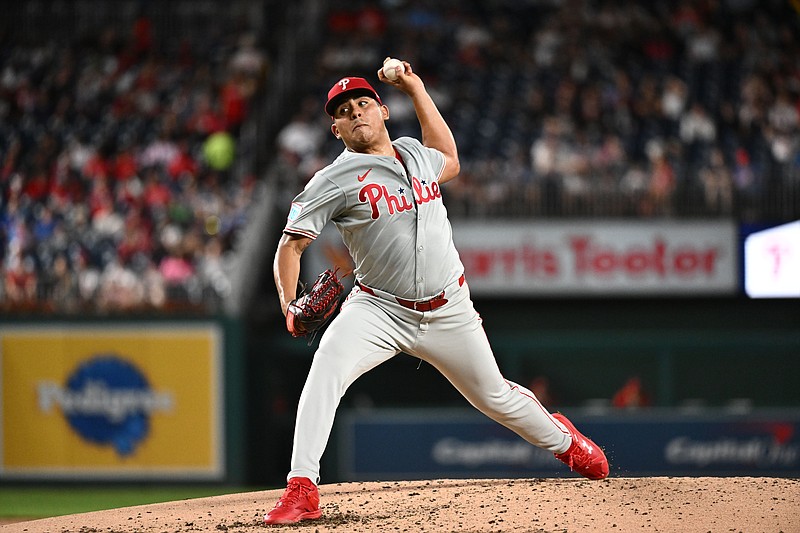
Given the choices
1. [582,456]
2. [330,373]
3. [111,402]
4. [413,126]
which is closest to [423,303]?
[330,373]

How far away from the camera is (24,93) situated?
611 inches

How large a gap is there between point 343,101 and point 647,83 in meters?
9.47

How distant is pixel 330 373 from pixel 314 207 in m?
0.68

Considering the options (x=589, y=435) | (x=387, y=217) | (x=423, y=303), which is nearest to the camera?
(x=387, y=217)

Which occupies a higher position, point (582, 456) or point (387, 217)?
point (387, 217)

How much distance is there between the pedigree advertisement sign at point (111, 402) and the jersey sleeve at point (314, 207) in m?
6.96

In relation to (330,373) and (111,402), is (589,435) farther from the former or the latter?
(330,373)

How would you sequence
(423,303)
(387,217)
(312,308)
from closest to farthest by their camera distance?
(312,308) < (387,217) < (423,303)

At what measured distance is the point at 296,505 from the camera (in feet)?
16.0

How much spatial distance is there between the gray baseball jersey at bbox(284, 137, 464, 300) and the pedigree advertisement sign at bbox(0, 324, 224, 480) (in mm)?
6764

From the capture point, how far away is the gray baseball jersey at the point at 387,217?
4.93 m

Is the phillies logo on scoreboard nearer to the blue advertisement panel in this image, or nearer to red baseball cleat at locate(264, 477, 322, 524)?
red baseball cleat at locate(264, 477, 322, 524)

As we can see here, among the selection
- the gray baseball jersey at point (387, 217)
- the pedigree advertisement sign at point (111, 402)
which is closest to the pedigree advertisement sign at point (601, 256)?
the pedigree advertisement sign at point (111, 402)

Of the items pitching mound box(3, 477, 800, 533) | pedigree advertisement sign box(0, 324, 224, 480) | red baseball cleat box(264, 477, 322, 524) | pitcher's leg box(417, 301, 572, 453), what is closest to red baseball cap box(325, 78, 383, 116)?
pitcher's leg box(417, 301, 572, 453)
